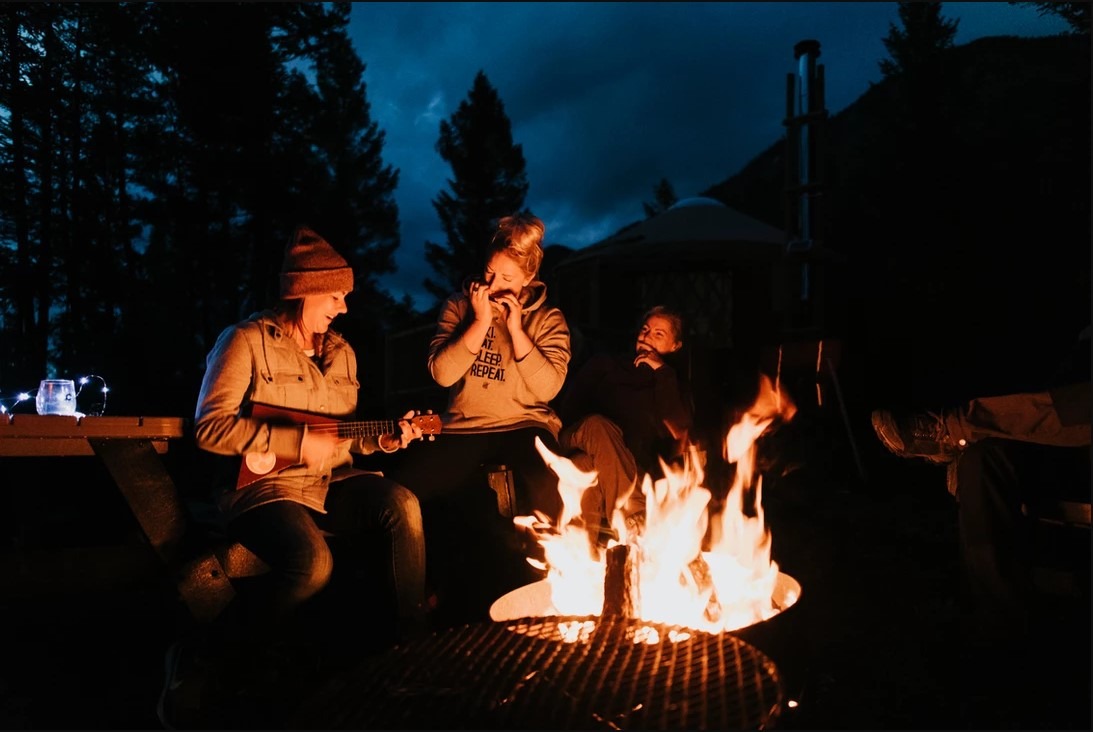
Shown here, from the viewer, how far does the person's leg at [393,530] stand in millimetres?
2672

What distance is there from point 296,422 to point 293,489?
0.24 meters

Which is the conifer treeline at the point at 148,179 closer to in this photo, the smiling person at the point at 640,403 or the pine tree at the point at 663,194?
the smiling person at the point at 640,403

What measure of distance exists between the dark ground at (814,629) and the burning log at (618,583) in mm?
634

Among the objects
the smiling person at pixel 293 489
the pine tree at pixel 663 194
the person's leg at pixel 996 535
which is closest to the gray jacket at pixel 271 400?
the smiling person at pixel 293 489

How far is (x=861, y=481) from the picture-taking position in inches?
214

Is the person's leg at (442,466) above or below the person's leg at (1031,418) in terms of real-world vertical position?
below

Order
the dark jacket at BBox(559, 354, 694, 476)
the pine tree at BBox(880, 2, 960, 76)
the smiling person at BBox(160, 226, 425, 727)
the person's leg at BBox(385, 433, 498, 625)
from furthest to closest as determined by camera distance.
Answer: the pine tree at BBox(880, 2, 960, 76) < the dark jacket at BBox(559, 354, 694, 476) < the person's leg at BBox(385, 433, 498, 625) < the smiling person at BBox(160, 226, 425, 727)

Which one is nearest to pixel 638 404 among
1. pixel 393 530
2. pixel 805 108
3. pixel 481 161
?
pixel 393 530

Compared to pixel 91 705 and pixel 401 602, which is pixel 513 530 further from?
pixel 91 705

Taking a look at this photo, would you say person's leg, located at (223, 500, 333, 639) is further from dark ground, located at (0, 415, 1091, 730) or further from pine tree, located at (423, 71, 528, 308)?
pine tree, located at (423, 71, 528, 308)

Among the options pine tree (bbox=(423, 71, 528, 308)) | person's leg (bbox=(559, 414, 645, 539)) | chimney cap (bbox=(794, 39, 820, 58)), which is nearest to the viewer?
person's leg (bbox=(559, 414, 645, 539))

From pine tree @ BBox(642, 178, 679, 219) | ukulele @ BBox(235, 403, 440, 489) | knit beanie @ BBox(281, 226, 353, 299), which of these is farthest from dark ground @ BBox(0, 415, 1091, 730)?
pine tree @ BBox(642, 178, 679, 219)

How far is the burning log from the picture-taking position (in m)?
2.68

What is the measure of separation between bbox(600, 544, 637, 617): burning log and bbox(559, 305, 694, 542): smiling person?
701 millimetres
